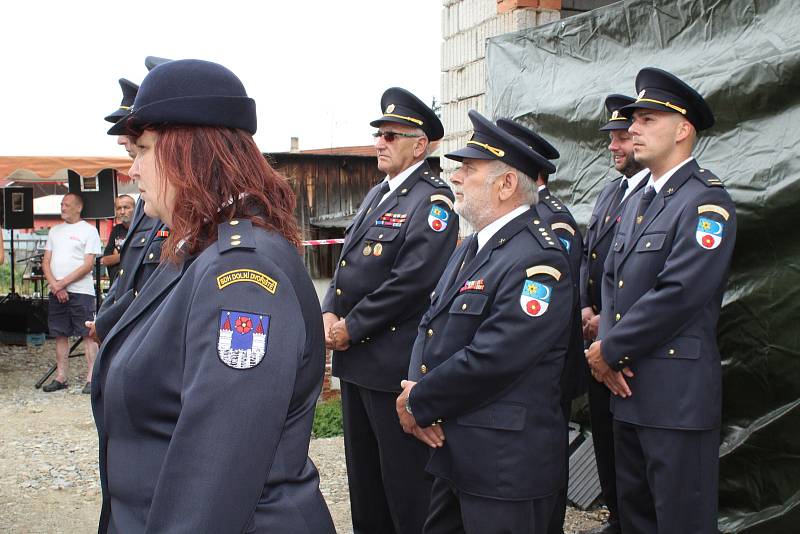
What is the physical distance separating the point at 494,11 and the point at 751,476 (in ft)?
12.4

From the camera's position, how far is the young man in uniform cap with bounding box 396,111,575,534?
9.68 ft

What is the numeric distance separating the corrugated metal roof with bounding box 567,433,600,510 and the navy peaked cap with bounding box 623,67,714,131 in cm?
207

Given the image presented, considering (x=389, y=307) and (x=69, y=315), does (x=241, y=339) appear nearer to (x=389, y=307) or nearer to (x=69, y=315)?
(x=389, y=307)

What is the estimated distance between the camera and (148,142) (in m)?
1.68

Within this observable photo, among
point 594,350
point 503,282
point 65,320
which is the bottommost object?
point 65,320

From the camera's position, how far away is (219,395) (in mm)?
1461

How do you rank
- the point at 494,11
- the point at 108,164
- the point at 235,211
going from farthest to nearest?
the point at 108,164 < the point at 494,11 < the point at 235,211

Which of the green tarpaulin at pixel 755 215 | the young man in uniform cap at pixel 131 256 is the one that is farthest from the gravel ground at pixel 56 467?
the young man in uniform cap at pixel 131 256

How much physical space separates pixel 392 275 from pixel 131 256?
4.06 ft

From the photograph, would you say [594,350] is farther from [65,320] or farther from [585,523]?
[65,320]

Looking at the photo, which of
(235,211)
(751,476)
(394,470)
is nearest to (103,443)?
(235,211)

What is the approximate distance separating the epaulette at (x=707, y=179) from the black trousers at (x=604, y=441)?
4.11ft

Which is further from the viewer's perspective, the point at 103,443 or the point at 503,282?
the point at 503,282

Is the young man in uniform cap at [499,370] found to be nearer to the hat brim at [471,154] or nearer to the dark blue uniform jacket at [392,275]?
the hat brim at [471,154]
